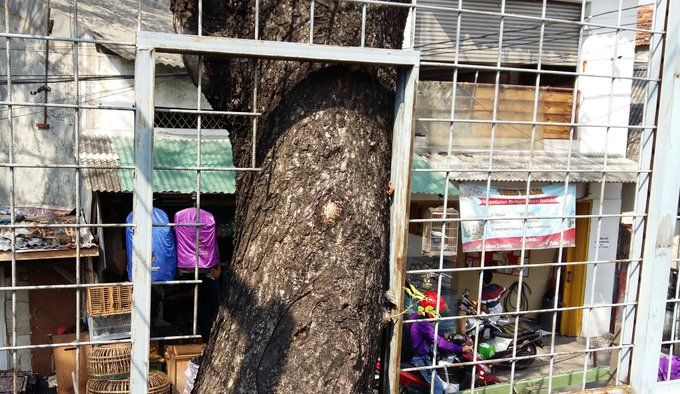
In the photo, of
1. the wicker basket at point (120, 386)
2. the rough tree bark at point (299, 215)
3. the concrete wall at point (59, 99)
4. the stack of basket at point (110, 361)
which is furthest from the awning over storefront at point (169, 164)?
the rough tree bark at point (299, 215)

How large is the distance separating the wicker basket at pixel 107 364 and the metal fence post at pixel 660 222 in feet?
16.2

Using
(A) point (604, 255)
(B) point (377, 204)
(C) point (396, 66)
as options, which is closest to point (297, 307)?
(B) point (377, 204)

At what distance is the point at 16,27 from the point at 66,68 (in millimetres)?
Result: 1238

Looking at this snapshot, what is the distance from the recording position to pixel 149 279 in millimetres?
2182

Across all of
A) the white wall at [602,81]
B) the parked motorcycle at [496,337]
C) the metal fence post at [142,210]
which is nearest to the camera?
the metal fence post at [142,210]

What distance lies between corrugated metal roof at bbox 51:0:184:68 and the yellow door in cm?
696

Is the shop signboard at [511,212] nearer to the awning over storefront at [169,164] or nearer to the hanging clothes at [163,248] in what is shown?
the awning over storefront at [169,164]

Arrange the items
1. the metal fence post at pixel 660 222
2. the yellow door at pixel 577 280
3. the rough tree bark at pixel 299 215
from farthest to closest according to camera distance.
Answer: the yellow door at pixel 577 280 < the metal fence post at pixel 660 222 < the rough tree bark at pixel 299 215

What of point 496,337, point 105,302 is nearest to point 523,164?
point 496,337

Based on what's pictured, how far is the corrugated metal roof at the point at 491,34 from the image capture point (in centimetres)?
866

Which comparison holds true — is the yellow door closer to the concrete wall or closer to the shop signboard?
the shop signboard

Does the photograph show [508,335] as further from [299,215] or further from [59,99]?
[59,99]

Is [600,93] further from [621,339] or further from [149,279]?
[149,279]

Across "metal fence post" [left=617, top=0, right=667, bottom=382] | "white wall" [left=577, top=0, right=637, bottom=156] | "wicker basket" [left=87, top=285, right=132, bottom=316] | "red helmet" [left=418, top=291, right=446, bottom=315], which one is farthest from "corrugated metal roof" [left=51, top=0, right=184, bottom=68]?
"white wall" [left=577, top=0, right=637, bottom=156]
